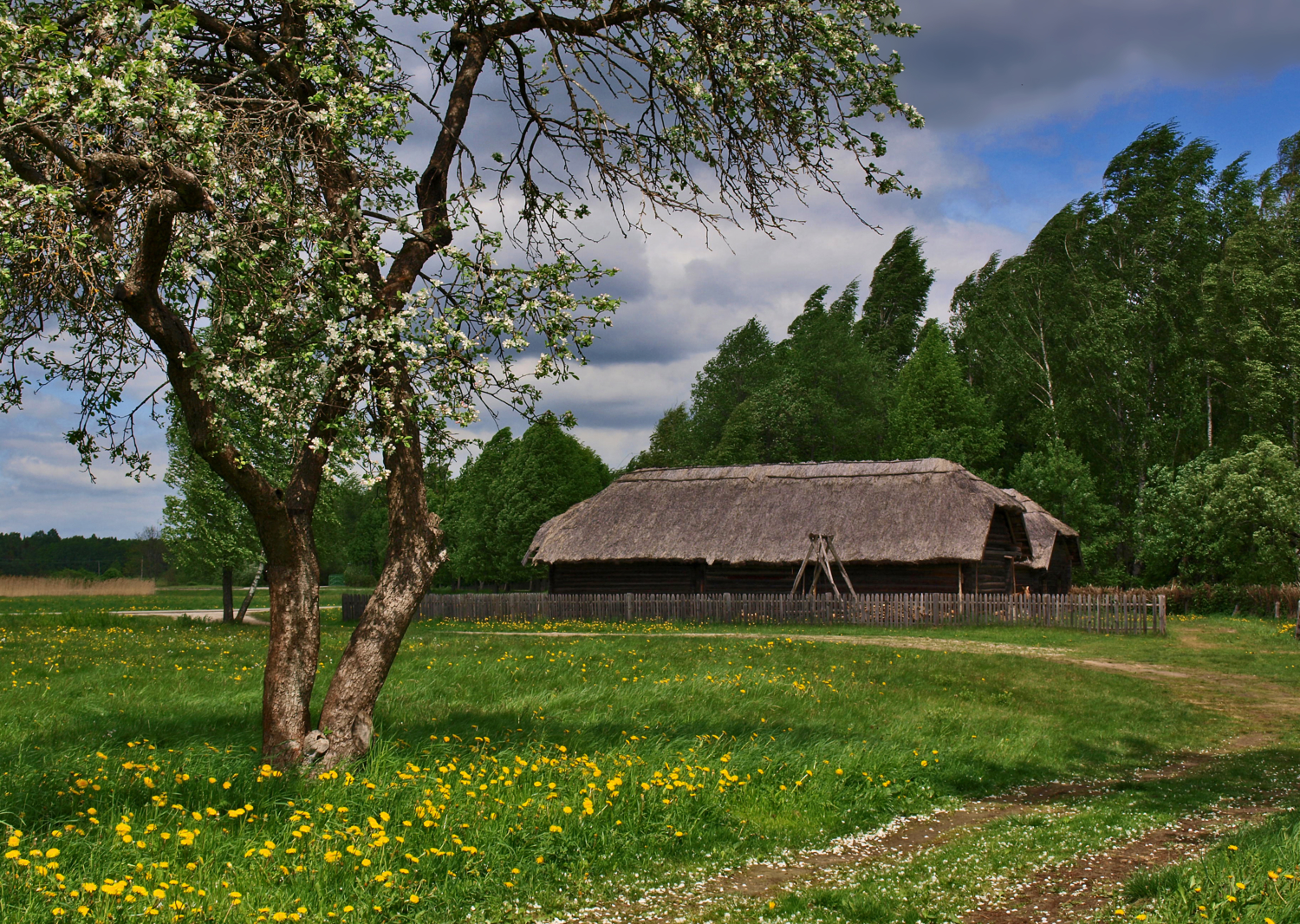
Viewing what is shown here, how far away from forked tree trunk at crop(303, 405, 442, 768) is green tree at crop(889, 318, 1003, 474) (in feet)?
137

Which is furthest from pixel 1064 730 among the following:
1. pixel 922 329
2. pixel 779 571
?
pixel 922 329

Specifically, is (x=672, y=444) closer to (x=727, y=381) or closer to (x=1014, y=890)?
(x=727, y=381)

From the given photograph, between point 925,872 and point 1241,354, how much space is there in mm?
39480

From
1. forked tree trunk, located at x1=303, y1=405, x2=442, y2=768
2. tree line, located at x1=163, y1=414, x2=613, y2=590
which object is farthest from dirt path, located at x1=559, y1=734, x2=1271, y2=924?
tree line, located at x1=163, y1=414, x2=613, y2=590

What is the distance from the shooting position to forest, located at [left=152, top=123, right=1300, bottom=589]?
33.1 meters

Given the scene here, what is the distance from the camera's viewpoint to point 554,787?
6.73 metres

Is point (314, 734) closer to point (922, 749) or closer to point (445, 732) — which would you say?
point (445, 732)

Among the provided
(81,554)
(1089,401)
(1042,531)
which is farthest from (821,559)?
(81,554)

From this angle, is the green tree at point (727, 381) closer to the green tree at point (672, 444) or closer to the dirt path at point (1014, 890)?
the green tree at point (672, 444)

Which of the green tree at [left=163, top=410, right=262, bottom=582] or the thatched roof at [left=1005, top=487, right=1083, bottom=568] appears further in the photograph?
the thatched roof at [left=1005, top=487, right=1083, bottom=568]

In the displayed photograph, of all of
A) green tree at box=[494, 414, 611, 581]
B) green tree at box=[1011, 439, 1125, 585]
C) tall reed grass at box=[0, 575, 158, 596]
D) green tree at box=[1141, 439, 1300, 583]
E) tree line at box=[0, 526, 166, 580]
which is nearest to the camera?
green tree at box=[1141, 439, 1300, 583]

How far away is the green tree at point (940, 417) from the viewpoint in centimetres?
4675

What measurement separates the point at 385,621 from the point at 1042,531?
33342mm

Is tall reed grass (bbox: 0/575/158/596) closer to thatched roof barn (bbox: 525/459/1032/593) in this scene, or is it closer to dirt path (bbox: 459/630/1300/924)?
thatched roof barn (bbox: 525/459/1032/593)
